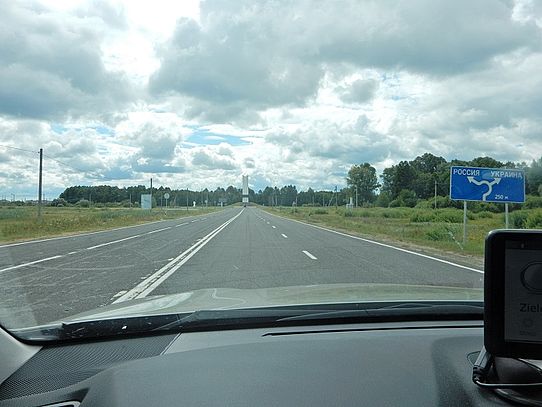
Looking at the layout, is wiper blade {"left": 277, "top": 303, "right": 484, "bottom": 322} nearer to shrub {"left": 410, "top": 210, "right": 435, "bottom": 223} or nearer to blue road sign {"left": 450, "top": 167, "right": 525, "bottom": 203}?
blue road sign {"left": 450, "top": 167, "right": 525, "bottom": 203}

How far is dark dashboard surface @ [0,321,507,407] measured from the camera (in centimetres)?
234

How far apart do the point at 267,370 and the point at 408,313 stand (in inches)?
56.1

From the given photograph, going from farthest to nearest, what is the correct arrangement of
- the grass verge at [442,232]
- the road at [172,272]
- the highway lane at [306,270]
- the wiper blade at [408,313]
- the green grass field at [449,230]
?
the green grass field at [449,230], the grass verge at [442,232], the highway lane at [306,270], the road at [172,272], the wiper blade at [408,313]

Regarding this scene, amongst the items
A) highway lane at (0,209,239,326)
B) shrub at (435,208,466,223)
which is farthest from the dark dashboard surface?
shrub at (435,208,466,223)

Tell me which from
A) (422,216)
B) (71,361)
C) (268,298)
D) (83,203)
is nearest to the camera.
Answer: (71,361)

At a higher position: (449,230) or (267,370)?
(267,370)

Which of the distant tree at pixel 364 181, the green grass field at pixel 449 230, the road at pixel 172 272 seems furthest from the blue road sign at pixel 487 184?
the distant tree at pixel 364 181

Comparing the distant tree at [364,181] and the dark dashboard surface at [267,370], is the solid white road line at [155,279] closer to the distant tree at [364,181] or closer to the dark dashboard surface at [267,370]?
the dark dashboard surface at [267,370]

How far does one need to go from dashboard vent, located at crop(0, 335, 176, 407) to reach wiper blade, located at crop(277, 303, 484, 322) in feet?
3.12

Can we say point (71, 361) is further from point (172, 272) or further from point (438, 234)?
point (438, 234)

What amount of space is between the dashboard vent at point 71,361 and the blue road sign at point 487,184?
57.7 feet

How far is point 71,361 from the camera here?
3014 mm

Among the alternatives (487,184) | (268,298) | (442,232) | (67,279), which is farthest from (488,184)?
(268,298)

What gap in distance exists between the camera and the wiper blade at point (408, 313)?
3559mm
